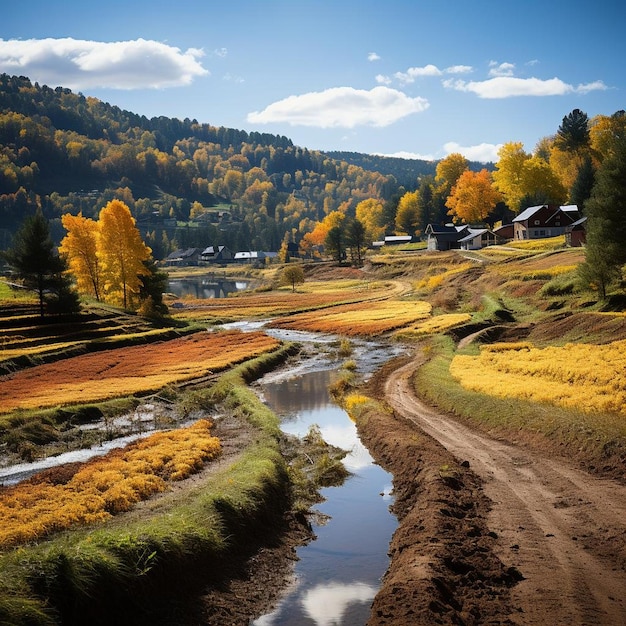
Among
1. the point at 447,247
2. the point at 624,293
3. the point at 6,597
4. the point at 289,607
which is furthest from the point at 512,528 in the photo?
the point at 447,247

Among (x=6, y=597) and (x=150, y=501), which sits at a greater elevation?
(x=6, y=597)

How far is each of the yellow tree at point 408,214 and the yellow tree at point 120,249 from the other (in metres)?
107

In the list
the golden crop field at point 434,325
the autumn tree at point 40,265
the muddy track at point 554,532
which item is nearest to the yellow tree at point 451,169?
the golden crop field at point 434,325

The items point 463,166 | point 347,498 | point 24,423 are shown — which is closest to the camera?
point 347,498

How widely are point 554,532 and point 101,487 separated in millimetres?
14907

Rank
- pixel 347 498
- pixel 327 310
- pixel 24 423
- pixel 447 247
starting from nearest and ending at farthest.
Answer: pixel 347 498, pixel 24 423, pixel 327 310, pixel 447 247

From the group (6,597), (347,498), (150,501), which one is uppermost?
(6,597)

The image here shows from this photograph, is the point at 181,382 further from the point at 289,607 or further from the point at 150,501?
the point at 289,607

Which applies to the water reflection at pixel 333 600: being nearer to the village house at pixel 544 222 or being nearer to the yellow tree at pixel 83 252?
the yellow tree at pixel 83 252

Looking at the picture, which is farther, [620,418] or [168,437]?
[168,437]

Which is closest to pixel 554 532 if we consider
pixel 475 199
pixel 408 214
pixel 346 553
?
pixel 346 553

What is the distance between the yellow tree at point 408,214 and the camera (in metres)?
179

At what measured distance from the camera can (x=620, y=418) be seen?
86.4 ft

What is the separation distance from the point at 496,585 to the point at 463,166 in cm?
16947
